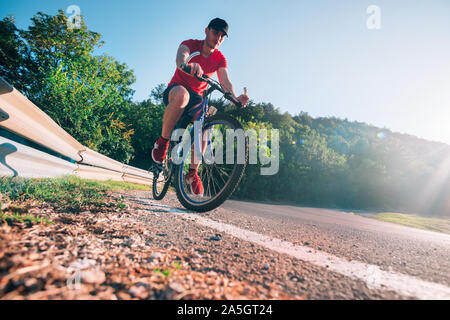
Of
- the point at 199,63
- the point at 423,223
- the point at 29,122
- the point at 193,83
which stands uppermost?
the point at 199,63

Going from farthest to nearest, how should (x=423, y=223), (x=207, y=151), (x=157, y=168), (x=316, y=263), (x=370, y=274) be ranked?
(x=423, y=223) → (x=157, y=168) → (x=207, y=151) → (x=316, y=263) → (x=370, y=274)

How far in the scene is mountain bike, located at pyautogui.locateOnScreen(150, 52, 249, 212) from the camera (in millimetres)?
2586

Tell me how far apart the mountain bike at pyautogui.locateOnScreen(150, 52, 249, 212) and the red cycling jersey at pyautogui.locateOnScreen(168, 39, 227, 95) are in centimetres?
22

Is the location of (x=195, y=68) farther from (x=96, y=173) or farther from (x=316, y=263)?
(x=96, y=173)

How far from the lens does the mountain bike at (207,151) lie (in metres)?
2.59

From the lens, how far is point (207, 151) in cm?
343

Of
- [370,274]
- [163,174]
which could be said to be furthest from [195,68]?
[370,274]

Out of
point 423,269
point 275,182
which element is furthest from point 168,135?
point 275,182

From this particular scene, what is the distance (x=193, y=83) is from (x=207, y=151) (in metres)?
1.09

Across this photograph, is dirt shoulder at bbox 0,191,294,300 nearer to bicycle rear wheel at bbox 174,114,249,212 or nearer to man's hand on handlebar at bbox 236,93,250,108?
bicycle rear wheel at bbox 174,114,249,212

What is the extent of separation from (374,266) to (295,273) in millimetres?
676

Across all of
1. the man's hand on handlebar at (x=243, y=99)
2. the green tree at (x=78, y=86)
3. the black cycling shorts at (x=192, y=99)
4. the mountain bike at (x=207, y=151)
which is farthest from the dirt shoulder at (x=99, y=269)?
the green tree at (x=78, y=86)

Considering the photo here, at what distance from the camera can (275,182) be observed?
24500 mm

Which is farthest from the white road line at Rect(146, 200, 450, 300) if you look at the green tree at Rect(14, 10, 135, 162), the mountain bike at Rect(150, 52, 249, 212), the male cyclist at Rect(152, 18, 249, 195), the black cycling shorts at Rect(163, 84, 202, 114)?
the green tree at Rect(14, 10, 135, 162)
